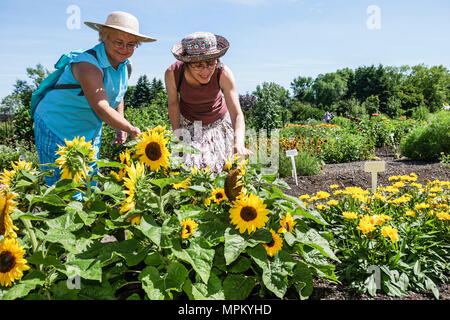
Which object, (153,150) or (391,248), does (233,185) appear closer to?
(153,150)

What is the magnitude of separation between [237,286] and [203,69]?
1.64m

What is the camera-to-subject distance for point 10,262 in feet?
3.84

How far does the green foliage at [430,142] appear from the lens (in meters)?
7.61

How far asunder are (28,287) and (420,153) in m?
8.53

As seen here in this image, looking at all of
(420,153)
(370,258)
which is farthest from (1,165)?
(420,153)

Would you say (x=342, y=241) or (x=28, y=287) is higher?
(x=28, y=287)

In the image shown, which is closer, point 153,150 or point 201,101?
point 153,150

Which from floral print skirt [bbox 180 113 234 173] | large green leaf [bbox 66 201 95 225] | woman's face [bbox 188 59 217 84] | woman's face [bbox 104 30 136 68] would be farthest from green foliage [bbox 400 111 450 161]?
large green leaf [bbox 66 201 95 225]

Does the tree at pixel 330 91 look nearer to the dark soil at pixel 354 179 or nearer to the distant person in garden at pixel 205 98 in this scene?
the dark soil at pixel 354 179

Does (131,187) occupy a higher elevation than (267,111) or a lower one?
lower

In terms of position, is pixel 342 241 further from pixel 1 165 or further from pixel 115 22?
pixel 1 165

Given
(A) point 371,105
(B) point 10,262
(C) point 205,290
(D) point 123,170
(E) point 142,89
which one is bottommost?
(C) point 205,290

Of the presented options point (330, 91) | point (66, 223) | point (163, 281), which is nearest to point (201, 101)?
point (66, 223)
